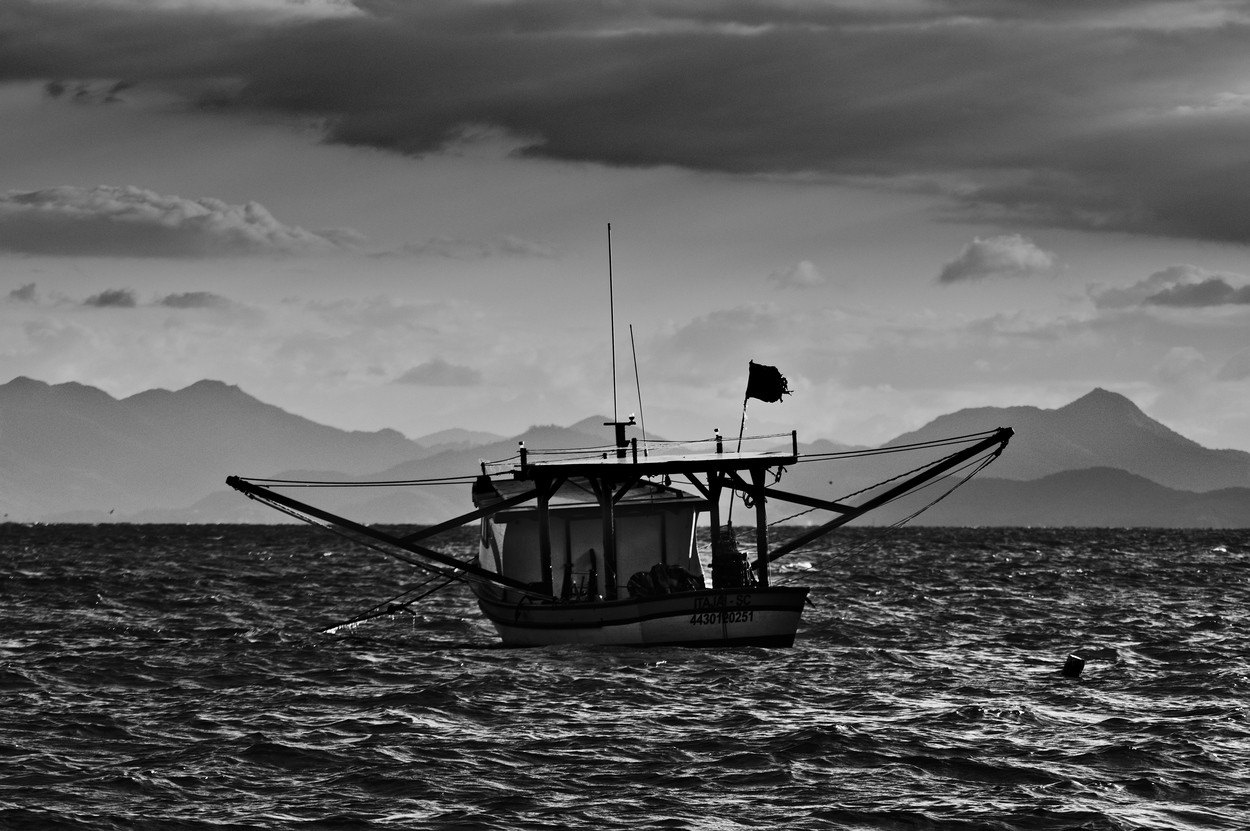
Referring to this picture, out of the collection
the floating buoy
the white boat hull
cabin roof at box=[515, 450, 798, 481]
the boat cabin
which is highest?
cabin roof at box=[515, 450, 798, 481]

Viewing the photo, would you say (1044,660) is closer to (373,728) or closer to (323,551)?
(373,728)

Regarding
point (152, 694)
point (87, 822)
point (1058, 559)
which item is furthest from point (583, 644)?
point (1058, 559)

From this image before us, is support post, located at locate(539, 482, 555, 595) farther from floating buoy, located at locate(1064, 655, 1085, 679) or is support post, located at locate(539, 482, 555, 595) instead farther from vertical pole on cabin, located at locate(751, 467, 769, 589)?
floating buoy, located at locate(1064, 655, 1085, 679)

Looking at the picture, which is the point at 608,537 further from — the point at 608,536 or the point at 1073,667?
the point at 1073,667

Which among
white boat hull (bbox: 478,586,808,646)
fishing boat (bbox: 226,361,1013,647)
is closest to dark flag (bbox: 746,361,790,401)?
fishing boat (bbox: 226,361,1013,647)

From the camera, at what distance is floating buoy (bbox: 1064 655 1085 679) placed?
112 feet

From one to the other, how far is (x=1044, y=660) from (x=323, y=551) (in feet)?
306

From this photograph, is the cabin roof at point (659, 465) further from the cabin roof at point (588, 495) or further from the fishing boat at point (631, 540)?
the cabin roof at point (588, 495)

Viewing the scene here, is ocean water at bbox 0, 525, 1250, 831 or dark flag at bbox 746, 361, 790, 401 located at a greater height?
dark flag at bbox 746, 361, 790, 401

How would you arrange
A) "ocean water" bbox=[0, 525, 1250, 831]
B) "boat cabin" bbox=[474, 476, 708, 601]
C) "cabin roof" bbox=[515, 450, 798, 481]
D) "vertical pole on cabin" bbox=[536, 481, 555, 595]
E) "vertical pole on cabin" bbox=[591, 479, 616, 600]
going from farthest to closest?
"boat cabin" bbox=[474, 476, 708, 601], "vertical pole on cabin" bbox=[536, 481, 555, 595], "vertical pole on cabin" bbox=[591, 479, 616, 600], "cabin roof" bbox=[515, 450, 798, 481], "ocean water" bbox=[0, 525, 1250, 831]

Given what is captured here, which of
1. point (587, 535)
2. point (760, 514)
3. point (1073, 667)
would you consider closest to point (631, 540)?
point (587, 535)

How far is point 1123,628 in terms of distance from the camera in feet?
156

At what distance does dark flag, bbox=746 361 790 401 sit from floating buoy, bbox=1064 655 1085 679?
929 centimetres

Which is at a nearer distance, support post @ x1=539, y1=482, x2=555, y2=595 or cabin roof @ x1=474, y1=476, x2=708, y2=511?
support post @ x1=539, y1=482, x2=555, y2=595
